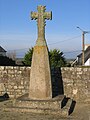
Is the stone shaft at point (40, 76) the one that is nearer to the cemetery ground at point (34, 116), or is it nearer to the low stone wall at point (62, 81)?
the cemetery ground at point (34, 116)

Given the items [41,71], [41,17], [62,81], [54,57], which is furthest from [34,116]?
[54,57]

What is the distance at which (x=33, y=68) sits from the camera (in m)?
9.09

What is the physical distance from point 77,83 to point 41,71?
2.84 meters

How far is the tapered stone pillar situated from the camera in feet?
29.4

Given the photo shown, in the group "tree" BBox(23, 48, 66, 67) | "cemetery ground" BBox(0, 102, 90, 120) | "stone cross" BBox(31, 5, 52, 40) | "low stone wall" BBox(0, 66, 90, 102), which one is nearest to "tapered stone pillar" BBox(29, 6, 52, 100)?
"stone cross" BBox(31, 5, 52, 40)

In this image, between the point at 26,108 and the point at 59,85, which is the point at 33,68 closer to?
the point at 26,108

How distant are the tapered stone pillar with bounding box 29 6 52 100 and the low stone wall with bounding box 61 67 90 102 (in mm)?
2479

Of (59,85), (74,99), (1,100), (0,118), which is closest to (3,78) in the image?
(1,100)

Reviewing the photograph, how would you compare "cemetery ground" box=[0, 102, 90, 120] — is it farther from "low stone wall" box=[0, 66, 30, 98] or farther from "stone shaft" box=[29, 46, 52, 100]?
"low stone wall" box=[0, 66, 30, 98]

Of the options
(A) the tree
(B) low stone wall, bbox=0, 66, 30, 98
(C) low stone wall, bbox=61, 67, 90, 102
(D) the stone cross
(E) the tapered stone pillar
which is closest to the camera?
(E) the tapered stone pillar

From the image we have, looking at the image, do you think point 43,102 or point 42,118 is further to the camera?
point 43,102

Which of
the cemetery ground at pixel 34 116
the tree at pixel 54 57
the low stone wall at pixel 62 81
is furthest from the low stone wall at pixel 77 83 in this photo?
the tree at pixel 54 57

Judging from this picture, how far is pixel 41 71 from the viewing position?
9.00 m

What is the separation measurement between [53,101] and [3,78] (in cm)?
396
